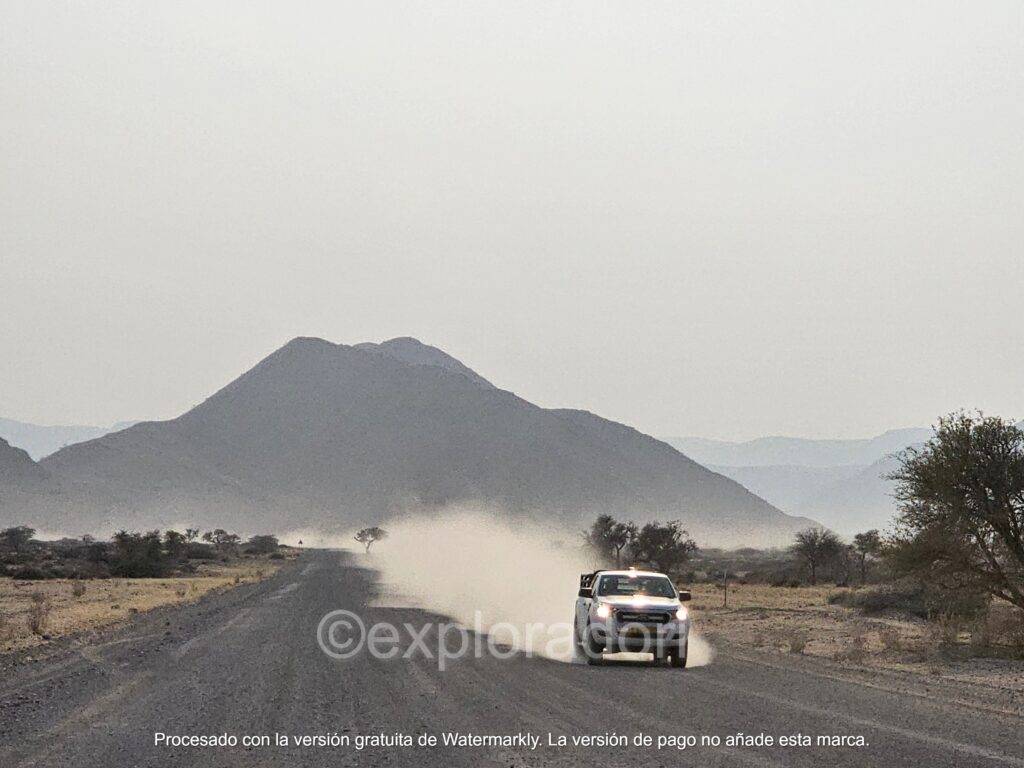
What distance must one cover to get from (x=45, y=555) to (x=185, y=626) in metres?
68.4

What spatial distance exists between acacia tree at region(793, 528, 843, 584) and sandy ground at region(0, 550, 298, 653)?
3394 centimetres

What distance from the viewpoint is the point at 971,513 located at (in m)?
26.8

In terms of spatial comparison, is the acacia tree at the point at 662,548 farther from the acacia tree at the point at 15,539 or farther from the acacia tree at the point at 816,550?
the acacia tree at the point at 15,539

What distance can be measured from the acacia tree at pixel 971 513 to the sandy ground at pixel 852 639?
5.63ft

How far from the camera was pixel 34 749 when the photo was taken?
1191 cm

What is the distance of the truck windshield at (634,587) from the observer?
21391 mm

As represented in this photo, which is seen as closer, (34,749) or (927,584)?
(34,749)

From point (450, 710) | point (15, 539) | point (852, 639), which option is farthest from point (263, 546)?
point (450, 710)

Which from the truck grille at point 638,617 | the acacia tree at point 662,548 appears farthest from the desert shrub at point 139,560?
the truck grille at point 638,617

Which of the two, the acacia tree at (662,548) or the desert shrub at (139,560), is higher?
the acacia tree at (662,548)

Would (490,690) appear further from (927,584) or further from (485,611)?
(485,611)

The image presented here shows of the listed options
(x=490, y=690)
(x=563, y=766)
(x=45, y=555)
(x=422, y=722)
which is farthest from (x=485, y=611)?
(x=45, y=555)

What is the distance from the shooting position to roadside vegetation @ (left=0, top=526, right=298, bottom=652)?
31.8 m

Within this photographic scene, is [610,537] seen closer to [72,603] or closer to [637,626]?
[72,603]
